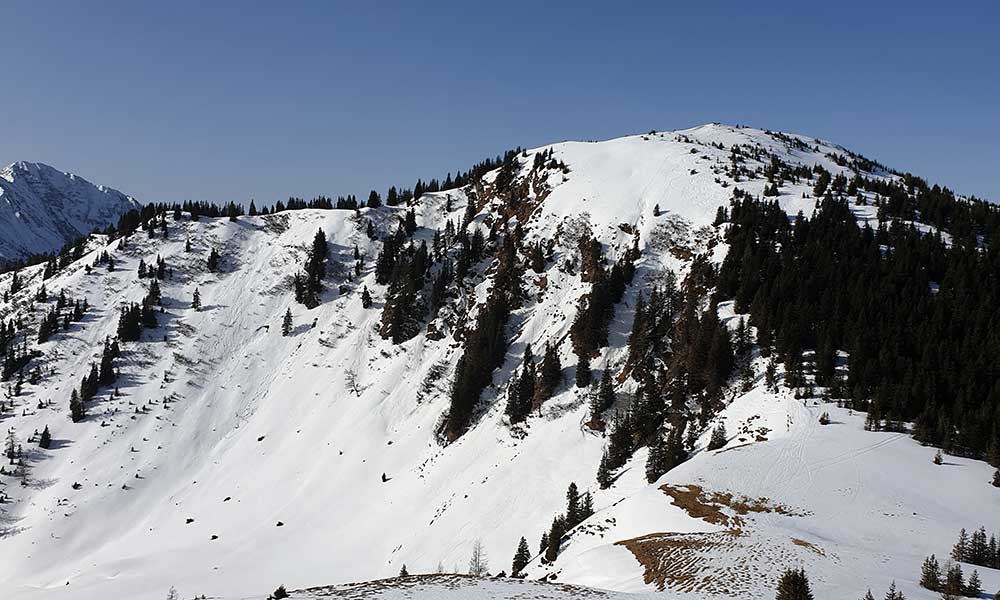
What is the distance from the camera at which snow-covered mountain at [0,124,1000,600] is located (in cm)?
3331

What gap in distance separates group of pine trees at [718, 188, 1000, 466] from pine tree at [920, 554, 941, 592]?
2041 cm

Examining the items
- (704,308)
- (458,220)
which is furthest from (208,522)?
(458,220)

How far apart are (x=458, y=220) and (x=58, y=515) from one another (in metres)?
88.2

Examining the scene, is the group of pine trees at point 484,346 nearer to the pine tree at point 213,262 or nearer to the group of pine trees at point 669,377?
the group of pine trees at point 669,377

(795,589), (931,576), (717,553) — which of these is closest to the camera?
(795,589)

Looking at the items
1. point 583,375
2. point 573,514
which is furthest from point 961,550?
point 583,375

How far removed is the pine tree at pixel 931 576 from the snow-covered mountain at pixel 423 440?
57 centimetres

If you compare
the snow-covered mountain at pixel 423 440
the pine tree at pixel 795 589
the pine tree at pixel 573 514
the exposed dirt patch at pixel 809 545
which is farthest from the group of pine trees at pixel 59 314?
the pine tree at pixel 795 589

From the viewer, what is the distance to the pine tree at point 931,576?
23270 mm

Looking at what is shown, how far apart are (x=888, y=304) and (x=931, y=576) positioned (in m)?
38.5

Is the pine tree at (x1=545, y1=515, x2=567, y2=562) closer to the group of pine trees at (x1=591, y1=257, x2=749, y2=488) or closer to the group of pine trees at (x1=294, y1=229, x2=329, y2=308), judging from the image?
the group of pine trees at (x1=591, y1=257, x2=749, y2=488)

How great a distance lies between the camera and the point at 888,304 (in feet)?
181

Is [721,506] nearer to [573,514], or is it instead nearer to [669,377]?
[573,514]

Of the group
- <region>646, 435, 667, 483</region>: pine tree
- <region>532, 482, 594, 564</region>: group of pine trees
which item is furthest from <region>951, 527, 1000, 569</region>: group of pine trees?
<region>532, 482, 594, 564</region>: group of pine trees
